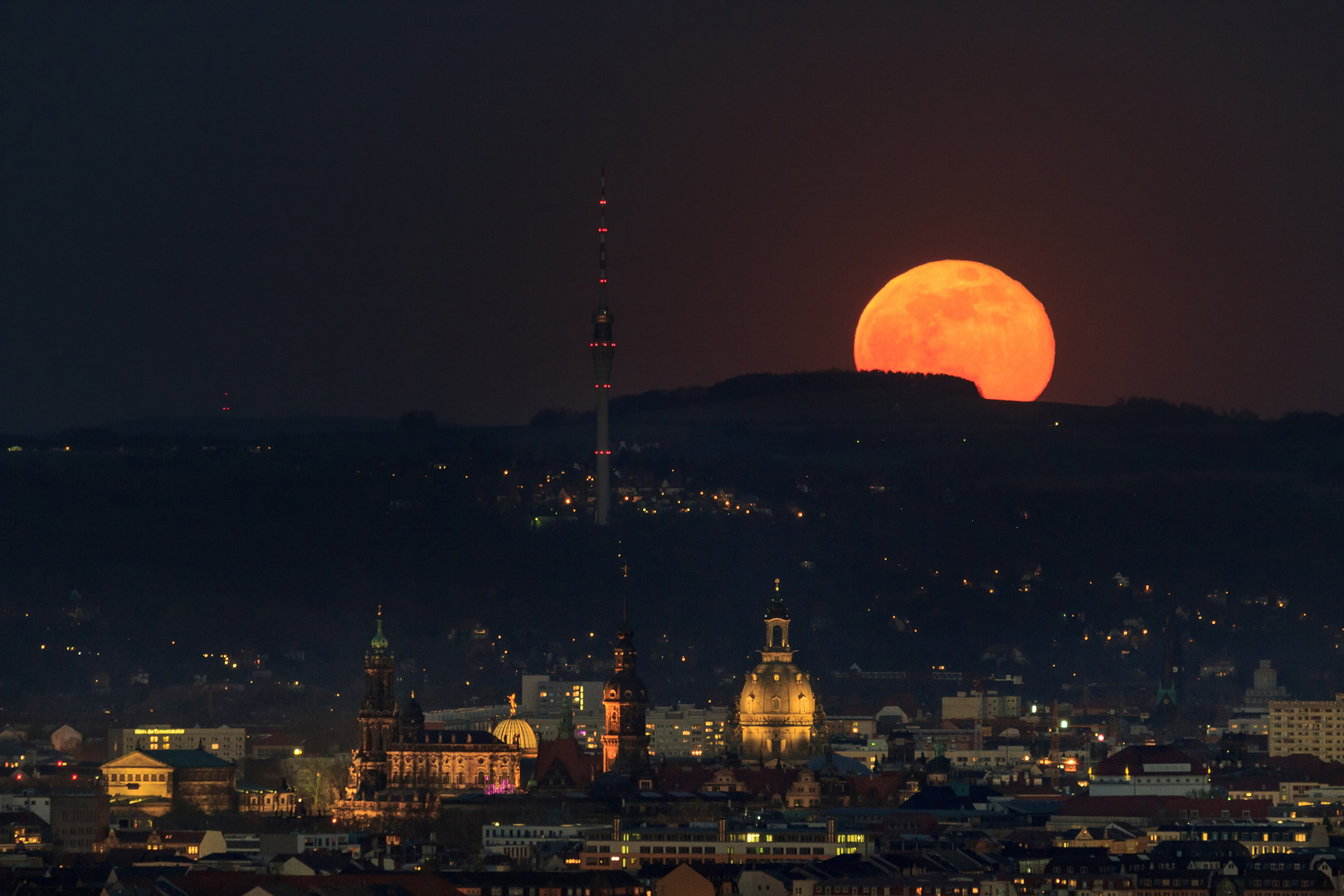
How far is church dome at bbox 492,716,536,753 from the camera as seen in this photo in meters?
158

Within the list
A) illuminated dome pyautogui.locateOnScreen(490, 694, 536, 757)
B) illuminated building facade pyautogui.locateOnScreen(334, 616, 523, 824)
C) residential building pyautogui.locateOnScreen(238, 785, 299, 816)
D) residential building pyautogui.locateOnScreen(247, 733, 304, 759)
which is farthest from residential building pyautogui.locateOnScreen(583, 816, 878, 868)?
residential building pyautogui.locateOnScreen(247, 733, 304, 759)

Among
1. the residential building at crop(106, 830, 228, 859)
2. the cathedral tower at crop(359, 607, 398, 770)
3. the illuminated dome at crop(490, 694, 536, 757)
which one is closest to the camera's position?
the residential building at crop(106, 830, 228, 859)

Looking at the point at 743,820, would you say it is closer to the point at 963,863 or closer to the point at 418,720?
the point at 963,863

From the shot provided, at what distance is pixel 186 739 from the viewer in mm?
172250

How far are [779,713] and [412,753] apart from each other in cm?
2572

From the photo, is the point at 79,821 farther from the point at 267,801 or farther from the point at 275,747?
the point at 275,747

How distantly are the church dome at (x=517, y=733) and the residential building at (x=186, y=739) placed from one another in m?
13.0

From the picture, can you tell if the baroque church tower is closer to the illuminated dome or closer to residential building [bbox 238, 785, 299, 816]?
residential building [bbox 238, 785, 299, 816]

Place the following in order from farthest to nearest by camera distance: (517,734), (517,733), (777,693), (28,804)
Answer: (777,693) → (517,733) → (517,734) → (28,804)

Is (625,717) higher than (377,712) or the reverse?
higher

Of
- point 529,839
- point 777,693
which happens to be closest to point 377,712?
point 777,693

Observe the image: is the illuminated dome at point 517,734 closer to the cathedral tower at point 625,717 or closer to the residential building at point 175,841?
the cathedral tower at point 625,717

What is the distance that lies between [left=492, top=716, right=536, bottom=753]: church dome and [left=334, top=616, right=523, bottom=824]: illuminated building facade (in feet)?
11.7

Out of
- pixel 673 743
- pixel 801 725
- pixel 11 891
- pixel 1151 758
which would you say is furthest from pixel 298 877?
pixel 673 743
